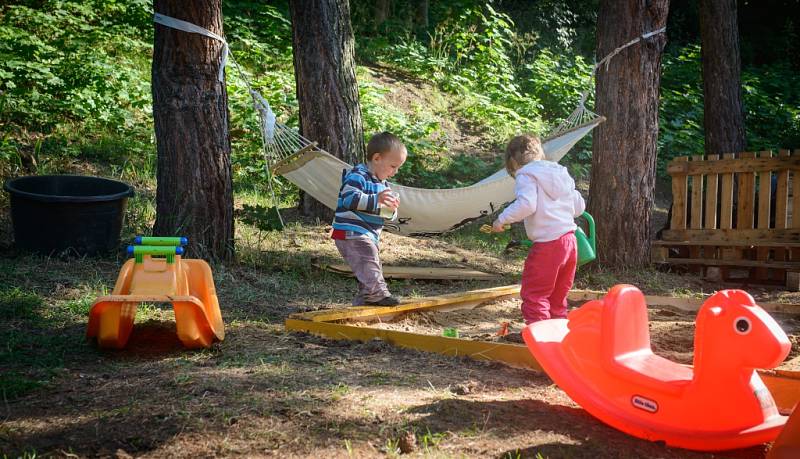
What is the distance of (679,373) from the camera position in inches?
83.7

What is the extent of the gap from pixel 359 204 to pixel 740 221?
361 centimetres

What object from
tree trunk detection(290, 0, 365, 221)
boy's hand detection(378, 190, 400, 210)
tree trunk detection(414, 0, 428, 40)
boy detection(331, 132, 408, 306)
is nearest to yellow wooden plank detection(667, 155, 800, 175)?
tree trunk detection(290, 0, 365, 221)

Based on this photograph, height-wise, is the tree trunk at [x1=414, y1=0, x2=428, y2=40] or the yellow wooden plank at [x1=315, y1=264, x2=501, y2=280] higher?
the tree trunk at [x1=414, y1=0, x2=428, y2=40]

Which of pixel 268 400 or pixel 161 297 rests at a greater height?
pixel 161 297

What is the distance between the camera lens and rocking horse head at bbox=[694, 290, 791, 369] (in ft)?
6.13

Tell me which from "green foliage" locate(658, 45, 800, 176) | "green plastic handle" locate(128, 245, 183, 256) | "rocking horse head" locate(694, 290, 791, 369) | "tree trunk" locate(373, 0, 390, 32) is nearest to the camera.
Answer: "rocking horse head" locate(694, 290, 791, 369)

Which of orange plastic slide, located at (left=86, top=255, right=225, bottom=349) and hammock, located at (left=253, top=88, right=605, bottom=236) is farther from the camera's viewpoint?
hammock, located at (left=253, top=88, right=605, bottom=236)

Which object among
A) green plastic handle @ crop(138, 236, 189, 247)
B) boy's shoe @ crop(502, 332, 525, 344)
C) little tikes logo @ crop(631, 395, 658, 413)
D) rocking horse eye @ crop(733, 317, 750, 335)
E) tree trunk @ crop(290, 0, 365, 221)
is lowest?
boy's shoe @ crop(502, 332, 525, 344)

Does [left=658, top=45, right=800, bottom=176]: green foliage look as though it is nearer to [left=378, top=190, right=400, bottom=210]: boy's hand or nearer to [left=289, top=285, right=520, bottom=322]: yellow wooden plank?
[left=289, top=285, right=520, bottom=322]: yellow wooden plank

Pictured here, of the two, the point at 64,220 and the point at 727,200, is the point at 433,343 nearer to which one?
the point at 64,220

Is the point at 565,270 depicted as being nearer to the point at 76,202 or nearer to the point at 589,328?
the point at 589,328

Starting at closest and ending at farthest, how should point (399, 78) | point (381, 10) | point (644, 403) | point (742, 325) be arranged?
point (742, 325) → point (644, 403) → point (399, 78) → point (381, 10)

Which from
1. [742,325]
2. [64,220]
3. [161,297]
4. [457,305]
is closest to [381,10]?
[64,220]

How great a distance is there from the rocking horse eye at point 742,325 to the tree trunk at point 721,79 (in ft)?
21.0
